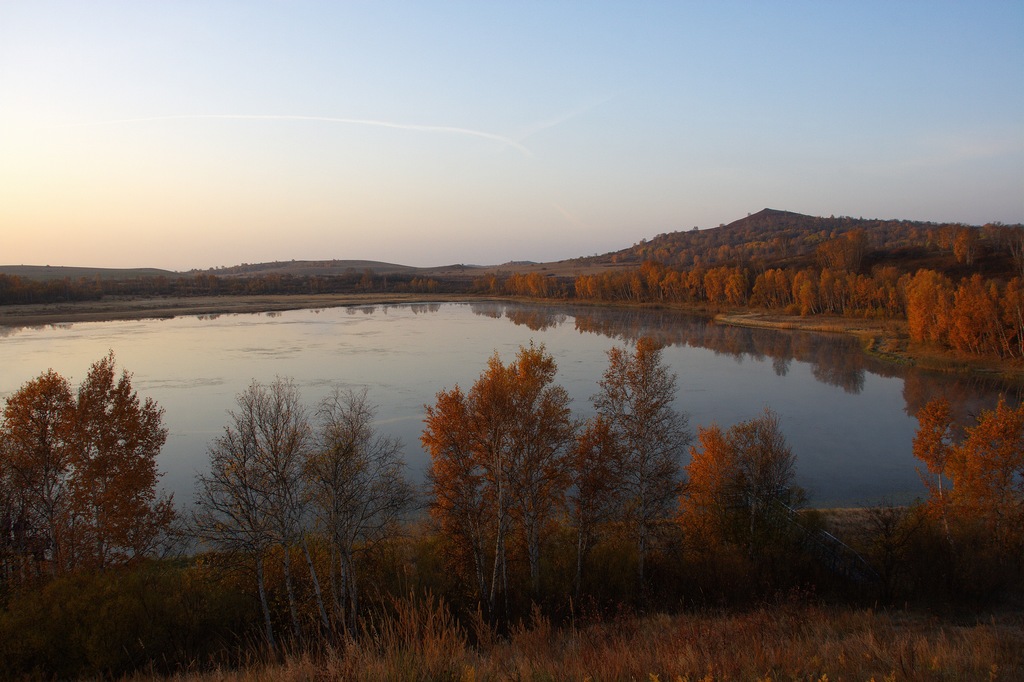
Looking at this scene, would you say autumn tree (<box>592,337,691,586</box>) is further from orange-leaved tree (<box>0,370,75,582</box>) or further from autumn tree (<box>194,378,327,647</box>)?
orange-leaved tree (<box>0,370,75,582</box>)

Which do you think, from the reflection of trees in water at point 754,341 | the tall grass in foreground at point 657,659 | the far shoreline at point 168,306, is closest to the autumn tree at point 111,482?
the tall grass in foreground at point 657,659

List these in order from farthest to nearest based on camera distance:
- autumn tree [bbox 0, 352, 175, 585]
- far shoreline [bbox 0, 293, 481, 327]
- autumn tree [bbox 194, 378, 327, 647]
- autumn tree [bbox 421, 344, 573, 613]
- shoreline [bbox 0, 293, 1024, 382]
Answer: far shoreline [bbox 0, 293, 481, 327] < shoreline [bbox 0, 293, 1024, 382] < autumn tree [bbox 421, 344, 573, 613] < autumn tree [bbox 0, 352, 175, 585] < autumn tree [bbox 194, 378, 327, 647]

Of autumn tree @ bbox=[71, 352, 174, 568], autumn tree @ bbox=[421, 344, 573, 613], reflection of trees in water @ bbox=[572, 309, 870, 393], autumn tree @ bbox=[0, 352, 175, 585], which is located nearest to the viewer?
A: autumn tree @ bbox=[0, 352, 175, 585]

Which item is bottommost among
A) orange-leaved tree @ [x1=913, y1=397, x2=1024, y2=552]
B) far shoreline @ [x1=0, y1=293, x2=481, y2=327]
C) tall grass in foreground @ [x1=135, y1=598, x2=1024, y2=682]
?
orange-leaved tree @ [x1=913, y1=397, x2=1024, y2=552]

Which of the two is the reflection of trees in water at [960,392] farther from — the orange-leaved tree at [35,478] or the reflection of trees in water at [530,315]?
the reflection of trees in water at [530,315]

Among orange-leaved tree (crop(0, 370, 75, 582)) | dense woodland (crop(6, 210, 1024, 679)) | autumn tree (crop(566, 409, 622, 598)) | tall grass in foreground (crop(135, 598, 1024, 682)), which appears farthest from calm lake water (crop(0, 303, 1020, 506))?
tall grass in foreground (crop(135, 598, 1024, 682))

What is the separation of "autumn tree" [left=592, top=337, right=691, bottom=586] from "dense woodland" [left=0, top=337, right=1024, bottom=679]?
7 centimetres

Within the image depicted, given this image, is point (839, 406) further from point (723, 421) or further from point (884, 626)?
point (884, 626)

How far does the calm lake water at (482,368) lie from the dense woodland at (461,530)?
2.89 meters

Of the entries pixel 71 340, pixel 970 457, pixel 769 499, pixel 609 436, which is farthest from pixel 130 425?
pixel 71 340

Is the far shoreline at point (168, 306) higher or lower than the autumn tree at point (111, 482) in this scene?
higher

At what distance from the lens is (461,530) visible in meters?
14.0

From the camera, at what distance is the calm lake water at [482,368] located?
21.7m

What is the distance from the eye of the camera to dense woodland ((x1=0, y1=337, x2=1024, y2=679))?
37.1 ft
